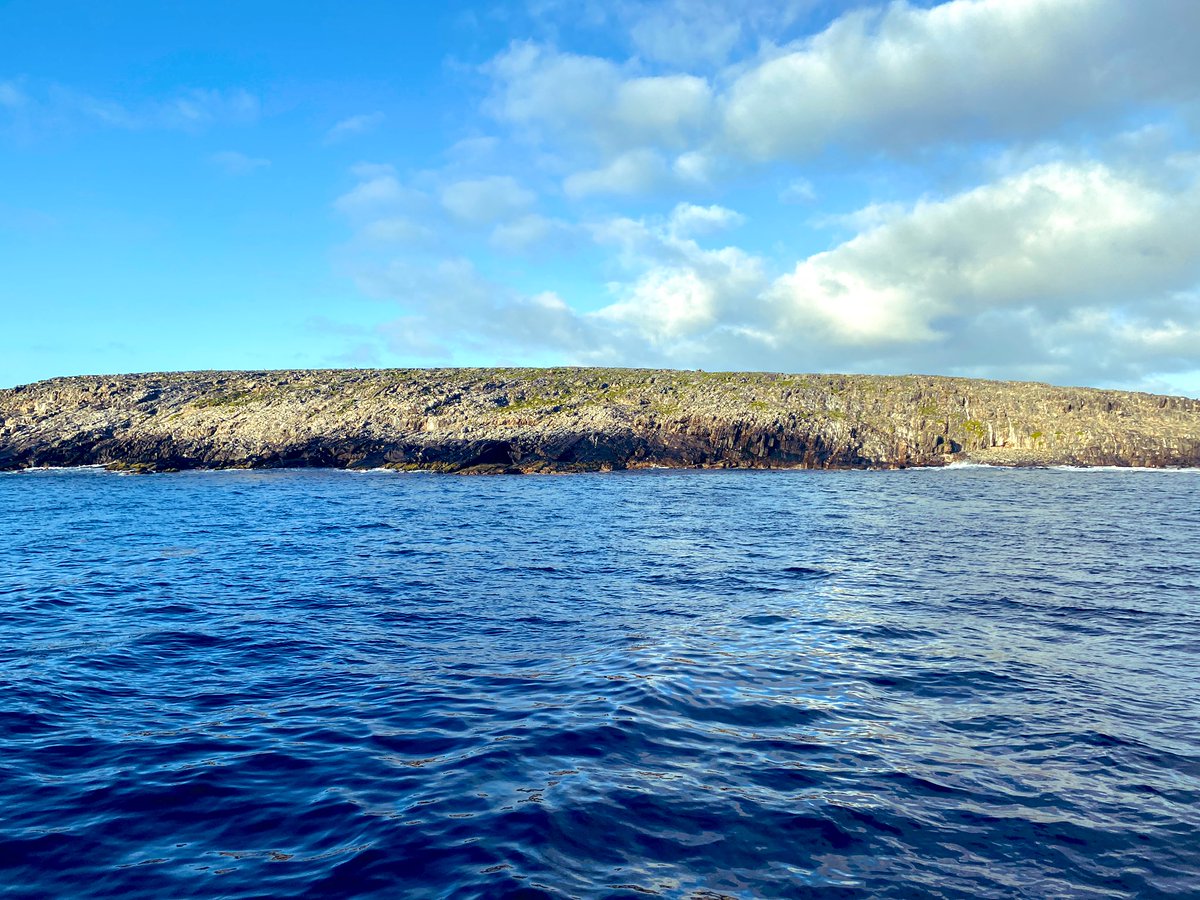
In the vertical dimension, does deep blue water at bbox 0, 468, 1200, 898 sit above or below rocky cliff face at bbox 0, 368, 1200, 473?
below

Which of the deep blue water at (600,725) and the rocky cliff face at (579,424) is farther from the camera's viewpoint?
the rocky cliff face at (579,424)

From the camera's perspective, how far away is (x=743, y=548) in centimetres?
3014

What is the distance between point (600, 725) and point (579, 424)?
91507 millimetres

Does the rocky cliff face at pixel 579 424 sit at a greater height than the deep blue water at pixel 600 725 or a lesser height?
greater

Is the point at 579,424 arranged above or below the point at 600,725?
above

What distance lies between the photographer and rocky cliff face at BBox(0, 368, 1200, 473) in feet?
323

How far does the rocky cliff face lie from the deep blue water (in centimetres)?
6986

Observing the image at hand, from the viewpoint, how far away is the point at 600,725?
37.0ft

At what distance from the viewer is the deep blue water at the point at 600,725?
760cm

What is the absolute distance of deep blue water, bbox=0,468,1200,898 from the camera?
299 inches

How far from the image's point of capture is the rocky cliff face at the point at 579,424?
323 feet

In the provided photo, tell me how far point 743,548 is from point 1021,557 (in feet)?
34.9

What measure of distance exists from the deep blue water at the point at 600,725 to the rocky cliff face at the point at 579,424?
69861 millimetres

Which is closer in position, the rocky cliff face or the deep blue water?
the deep blue water
